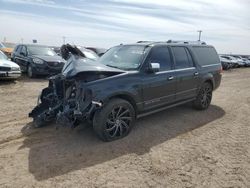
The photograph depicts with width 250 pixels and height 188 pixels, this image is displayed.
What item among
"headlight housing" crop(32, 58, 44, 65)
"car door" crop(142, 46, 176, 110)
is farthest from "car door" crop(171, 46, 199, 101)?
"headlight housing" crop(32, 58, 44, 65)

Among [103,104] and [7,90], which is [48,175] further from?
[7,90]

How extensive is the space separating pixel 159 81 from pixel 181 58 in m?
1.23

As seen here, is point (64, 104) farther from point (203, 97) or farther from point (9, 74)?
point (9, 74)

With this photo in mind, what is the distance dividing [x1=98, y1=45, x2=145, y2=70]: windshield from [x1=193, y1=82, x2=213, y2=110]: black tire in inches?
96.4

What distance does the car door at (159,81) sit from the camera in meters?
5.74

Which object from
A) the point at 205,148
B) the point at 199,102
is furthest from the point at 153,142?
the point at 199,102

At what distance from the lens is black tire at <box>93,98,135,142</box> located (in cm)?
494

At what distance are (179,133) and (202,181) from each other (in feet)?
6.61

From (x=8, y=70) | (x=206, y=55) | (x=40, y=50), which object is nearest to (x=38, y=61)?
(x=40, y=50)

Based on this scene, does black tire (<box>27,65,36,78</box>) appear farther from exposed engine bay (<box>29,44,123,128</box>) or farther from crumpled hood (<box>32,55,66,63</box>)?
exposed engine bay (<box>29,44,123,128</box>)

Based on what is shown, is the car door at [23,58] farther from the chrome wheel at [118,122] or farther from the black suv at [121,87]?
the chrome wheel at [118,122]

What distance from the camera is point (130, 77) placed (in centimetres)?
537

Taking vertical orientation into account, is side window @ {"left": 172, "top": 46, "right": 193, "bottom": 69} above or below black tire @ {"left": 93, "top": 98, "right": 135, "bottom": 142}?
above

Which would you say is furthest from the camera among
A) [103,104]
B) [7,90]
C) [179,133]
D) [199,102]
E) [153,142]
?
[7,90]
